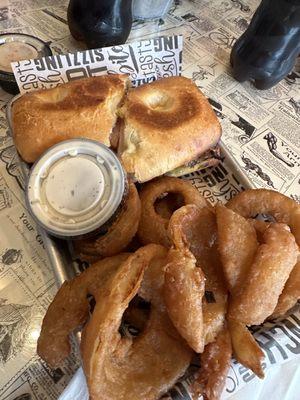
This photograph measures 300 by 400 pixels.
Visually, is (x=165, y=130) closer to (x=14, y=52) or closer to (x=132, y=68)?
(x=132, y=68)

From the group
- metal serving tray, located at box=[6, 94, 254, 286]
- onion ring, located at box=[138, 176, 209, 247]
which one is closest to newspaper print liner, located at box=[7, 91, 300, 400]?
metal serving tray, located at box=[6, 94, 254, 286]

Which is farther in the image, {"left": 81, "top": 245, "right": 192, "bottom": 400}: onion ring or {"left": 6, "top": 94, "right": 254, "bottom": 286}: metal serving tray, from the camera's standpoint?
{"left": 6, "top": 94, "right": 254, "bottom": 286}: metal serving tray

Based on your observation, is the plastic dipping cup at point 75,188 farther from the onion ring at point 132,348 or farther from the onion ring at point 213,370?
the onion ring at point 213,370

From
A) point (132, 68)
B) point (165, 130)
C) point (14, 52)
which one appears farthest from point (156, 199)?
point (14, 52)

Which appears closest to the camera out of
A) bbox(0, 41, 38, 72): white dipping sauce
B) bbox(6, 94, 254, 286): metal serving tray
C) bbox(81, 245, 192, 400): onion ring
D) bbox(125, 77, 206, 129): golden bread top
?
bbox(81, 245, 192, 400): onion ring

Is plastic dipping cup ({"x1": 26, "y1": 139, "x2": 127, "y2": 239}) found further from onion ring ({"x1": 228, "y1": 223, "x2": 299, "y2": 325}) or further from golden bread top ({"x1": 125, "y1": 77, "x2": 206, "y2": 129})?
onion ring ({"x1": 228, "y1": 223, "x2": 299, "y2": 325})

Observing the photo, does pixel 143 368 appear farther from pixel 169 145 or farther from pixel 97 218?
pixel 169 145

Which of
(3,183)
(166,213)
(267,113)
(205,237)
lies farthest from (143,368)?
(267,113)
